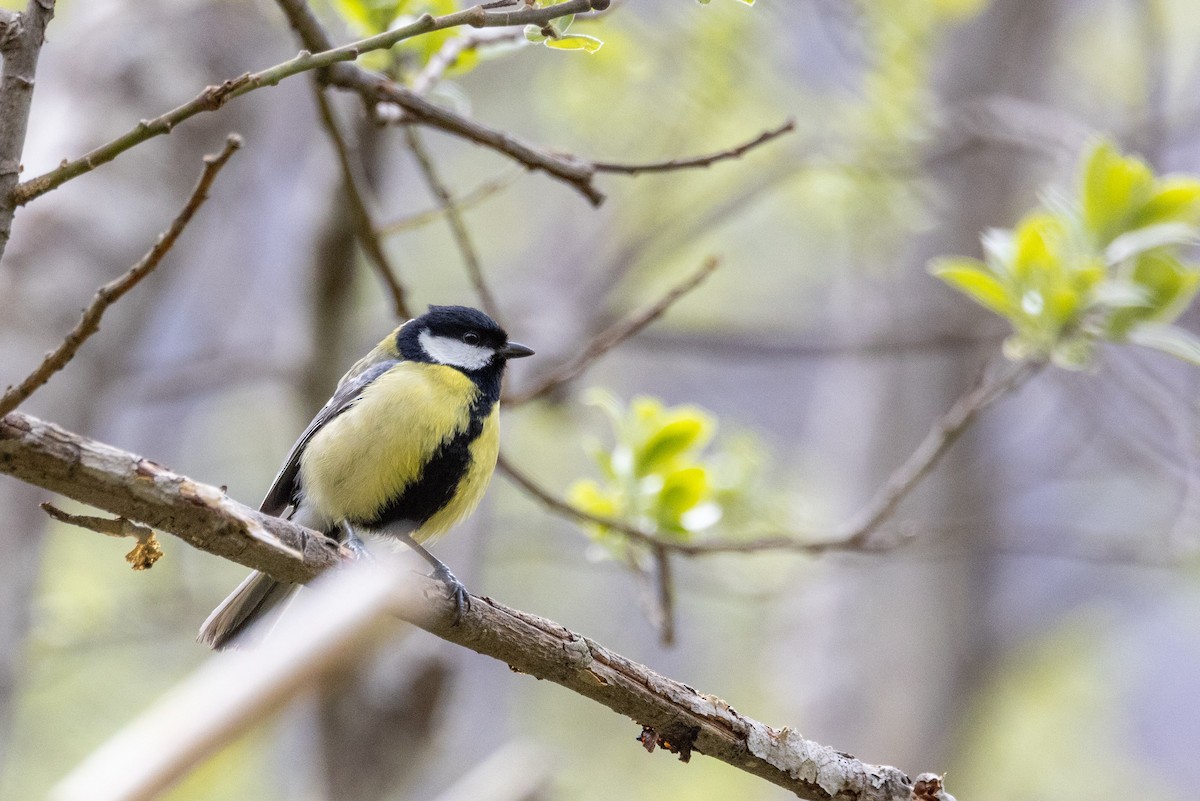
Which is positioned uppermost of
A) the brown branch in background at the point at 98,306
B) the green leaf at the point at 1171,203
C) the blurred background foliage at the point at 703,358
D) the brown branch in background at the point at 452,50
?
the brown branch in background at the point at 452,50

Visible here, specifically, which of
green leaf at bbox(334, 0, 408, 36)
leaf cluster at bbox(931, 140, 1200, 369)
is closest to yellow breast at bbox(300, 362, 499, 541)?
green leaf at bbox(334, 0, 408, 36)

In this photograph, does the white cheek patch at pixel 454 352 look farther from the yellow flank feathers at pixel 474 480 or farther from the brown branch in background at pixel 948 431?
the brown branch in background at pixel 948 431

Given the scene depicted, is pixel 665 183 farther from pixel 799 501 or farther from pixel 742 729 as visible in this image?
pixel 742 729

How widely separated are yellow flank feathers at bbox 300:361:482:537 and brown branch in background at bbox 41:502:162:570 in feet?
3.20

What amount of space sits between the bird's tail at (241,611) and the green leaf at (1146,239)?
222 cm

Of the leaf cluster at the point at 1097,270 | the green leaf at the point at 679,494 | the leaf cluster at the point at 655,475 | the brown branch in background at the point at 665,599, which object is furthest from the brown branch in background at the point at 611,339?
the leaf cluster at the point at 1097,270

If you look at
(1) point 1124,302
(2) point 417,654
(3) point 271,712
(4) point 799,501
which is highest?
(3) point 271,712

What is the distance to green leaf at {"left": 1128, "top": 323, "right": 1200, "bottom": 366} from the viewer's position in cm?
258

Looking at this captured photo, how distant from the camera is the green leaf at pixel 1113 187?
2.77 m

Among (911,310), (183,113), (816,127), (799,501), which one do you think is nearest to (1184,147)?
(911,310)

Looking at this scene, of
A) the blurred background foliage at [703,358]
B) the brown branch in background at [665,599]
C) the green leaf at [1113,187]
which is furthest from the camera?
the blurred background foliage at [703,358]

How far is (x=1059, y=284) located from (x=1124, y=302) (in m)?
0.16

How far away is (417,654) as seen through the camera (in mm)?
3893

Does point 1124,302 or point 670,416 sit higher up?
point 1124,302
